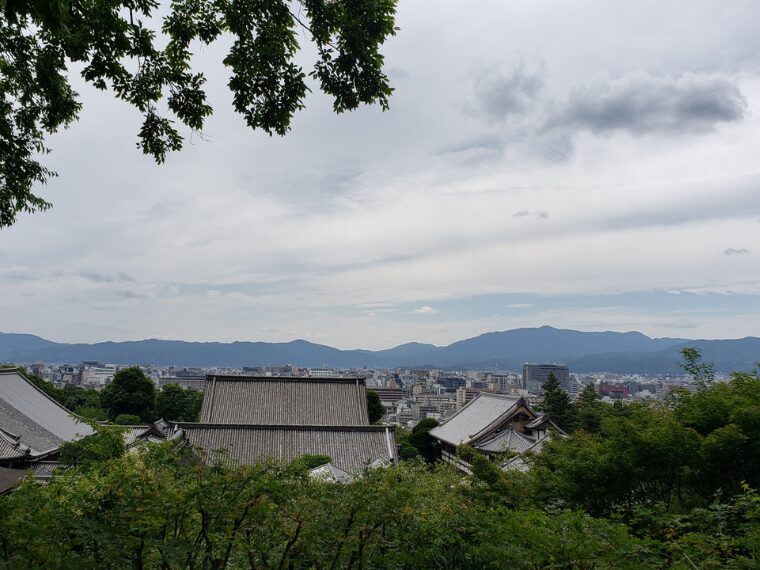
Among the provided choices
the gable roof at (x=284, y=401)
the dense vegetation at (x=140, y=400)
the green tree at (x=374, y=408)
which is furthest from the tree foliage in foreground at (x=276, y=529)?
the dense vegetation at (x=140, y=400)

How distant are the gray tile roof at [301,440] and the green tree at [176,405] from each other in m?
22.5

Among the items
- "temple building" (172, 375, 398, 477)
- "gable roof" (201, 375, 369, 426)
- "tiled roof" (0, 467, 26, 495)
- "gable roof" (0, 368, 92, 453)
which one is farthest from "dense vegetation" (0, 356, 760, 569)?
"gable roof" (201, 375, 369, 426)

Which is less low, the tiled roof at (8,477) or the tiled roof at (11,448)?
the tiled roof at (8,477)

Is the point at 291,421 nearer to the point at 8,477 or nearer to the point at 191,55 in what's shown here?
→ the point at 8,477

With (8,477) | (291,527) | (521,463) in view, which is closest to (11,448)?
(8,477)

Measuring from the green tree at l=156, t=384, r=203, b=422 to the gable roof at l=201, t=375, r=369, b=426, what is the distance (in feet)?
59.4

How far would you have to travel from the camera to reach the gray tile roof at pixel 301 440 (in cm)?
1986

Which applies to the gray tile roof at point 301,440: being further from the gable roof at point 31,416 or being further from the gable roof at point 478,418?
the gable roof at point 478,418

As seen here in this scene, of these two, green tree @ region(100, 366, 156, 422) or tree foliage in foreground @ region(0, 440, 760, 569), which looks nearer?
tree foliage in foreground @ region(0, 440, 760, 569)

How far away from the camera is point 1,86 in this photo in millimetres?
5414

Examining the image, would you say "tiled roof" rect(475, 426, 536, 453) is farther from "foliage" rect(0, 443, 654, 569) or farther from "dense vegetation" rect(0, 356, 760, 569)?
"foliage" rect(0, 443, 654, 569)

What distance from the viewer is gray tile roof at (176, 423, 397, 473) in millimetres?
19859

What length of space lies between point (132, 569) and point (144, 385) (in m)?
41.7

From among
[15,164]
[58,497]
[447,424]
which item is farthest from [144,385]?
[58,497]
